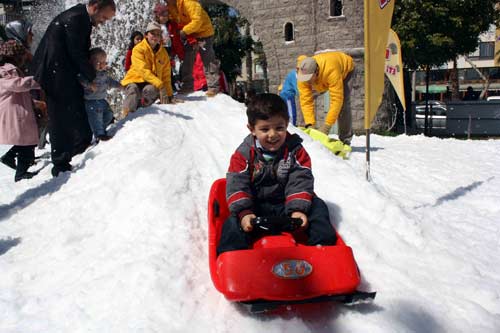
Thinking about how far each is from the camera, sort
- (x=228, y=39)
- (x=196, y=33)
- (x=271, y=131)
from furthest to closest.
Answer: (x=228, y=39) < (x=196, y=33) < (x=271, y=131)

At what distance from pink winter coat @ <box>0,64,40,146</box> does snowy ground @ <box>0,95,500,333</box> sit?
522 mm

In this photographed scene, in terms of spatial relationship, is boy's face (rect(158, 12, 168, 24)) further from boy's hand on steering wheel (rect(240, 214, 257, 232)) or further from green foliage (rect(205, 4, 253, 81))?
green foliage (rect(205, 4, 253, 81))

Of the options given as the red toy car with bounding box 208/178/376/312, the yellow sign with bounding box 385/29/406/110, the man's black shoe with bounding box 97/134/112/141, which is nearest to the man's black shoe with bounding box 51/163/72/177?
the man's black shoe with bounding box 97/134/112/141

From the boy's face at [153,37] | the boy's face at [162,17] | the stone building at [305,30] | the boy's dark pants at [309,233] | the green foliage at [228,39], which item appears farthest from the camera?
the green foliage at [228,39]

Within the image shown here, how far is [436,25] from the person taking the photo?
16.2m

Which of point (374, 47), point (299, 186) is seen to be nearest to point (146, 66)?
point (374, 47)

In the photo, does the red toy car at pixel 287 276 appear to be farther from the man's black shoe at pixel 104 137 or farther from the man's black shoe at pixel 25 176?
the man's black shoe at pixel 25 176

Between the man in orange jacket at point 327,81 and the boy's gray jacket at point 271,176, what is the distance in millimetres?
2950

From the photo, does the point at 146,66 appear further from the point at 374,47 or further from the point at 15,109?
the point at 374,47

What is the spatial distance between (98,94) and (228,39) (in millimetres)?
23883

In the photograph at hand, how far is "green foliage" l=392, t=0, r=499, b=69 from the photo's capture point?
1562cm

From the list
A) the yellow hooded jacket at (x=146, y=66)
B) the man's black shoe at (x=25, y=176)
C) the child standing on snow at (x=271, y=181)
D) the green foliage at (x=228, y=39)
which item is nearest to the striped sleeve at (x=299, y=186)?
the child standing on snow at (x=271, y=181)

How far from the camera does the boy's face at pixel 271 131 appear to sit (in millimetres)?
2631

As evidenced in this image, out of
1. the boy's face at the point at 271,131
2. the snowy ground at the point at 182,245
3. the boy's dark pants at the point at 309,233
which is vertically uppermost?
the boy's face at the point at 271,131
